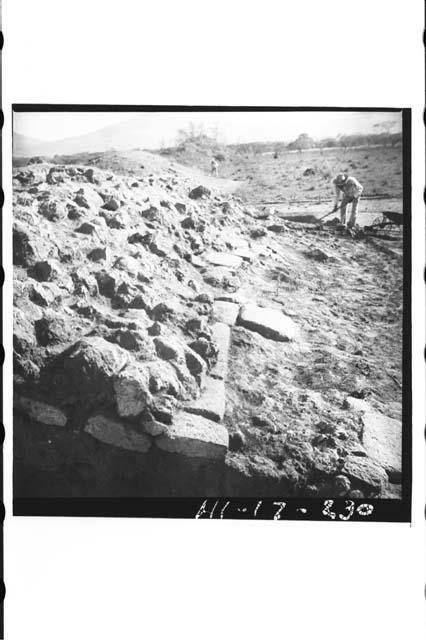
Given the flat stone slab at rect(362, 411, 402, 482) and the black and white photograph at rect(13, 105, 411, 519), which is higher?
the black and white photograph at rect(13, 105, 411, 519)

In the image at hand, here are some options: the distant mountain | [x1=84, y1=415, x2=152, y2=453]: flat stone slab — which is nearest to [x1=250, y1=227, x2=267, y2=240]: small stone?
the distant mountain

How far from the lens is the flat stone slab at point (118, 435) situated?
5.53 feet

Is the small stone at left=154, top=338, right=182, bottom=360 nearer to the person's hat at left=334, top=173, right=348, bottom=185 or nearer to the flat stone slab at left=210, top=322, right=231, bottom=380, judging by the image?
the flat stone slab at left=210, top=322, right=231, bottom=380

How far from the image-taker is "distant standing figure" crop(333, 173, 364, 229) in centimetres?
176

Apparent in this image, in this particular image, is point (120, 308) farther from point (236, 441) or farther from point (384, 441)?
point (384, 441)

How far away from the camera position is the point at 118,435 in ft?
5.53

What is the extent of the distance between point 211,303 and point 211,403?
312 millimetres

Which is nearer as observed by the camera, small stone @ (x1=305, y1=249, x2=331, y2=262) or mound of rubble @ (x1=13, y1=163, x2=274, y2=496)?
mound of rubble @ (x1=13, y1=163, x2=274, y2=496)

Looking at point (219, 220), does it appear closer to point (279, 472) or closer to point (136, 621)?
point (279, 472)

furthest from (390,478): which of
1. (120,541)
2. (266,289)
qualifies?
(120,541)

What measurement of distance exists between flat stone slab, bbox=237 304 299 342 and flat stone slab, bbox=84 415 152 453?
1.54 feet
